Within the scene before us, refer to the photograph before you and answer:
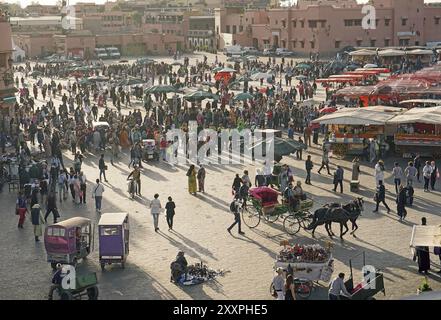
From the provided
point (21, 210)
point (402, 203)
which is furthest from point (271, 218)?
point (21, 210)

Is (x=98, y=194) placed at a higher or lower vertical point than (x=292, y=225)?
higher

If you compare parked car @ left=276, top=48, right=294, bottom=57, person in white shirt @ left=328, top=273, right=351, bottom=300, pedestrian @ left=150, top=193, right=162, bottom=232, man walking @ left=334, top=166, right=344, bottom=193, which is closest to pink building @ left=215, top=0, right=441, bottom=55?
parked car @ left=276, top=48, right=294, bottom=57

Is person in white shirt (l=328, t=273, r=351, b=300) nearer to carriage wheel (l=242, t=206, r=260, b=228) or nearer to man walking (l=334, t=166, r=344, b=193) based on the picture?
carriage wheel (l=242, t=206, r=260, b=228)

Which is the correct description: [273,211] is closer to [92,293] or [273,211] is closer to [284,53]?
[92,293]

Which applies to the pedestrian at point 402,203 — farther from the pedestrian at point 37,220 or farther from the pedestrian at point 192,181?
the pedestrian at point 37,220

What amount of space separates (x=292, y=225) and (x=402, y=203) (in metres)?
2.80

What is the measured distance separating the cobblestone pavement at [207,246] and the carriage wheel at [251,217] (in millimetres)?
207

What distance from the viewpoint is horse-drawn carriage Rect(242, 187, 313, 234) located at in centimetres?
1773

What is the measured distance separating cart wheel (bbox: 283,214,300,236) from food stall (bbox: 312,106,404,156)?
29.1ft

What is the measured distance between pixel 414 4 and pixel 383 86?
41057mm

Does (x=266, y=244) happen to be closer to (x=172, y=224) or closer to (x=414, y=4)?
(x=172, y=224)

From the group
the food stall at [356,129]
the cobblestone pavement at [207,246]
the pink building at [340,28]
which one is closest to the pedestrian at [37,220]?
the cobblestone pavement at [207,246]

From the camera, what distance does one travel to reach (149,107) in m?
36.9

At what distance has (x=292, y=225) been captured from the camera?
58.6 ft
